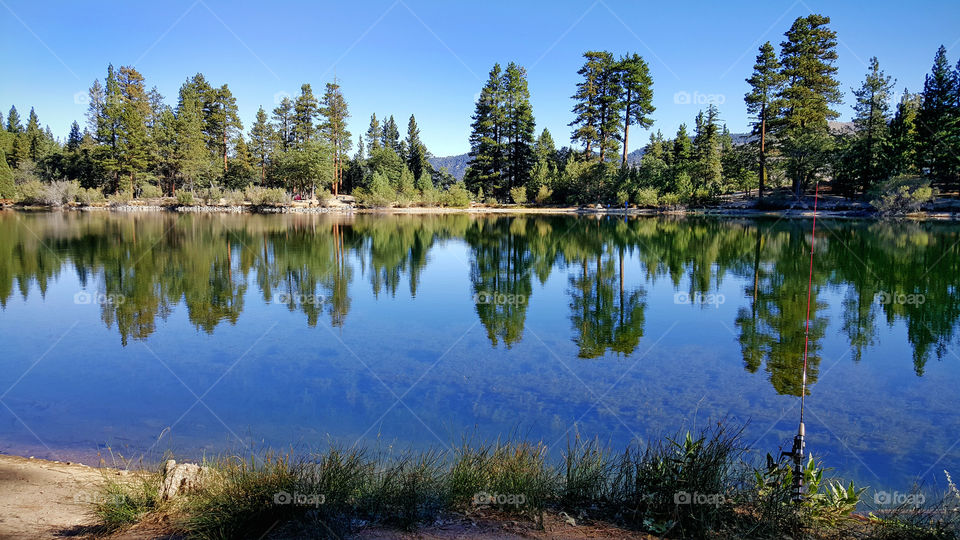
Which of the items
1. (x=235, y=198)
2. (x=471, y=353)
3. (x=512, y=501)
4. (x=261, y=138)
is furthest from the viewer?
(x=261, y=138)

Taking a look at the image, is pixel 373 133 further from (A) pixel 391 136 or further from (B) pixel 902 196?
(B) pixel 902 196

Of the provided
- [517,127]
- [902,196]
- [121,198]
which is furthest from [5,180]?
[902,196]

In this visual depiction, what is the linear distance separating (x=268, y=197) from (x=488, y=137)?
24247mm

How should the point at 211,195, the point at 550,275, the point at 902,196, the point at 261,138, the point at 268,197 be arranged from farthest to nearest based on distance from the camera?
the point at 261,138, the point at 211,195, the point at 268,197, the point at 902,196, the point at 550,275

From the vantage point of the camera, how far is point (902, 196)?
40750 mm

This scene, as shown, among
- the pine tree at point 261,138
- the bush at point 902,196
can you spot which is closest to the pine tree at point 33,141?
the pine tree at point 261,138

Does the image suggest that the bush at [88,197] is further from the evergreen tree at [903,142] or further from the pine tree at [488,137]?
the evergreen tree at [903,142]

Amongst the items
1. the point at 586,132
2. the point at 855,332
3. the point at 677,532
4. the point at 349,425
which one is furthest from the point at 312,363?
the point at 586,132

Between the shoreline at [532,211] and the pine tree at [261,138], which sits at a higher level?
the pine tree at [261,138]

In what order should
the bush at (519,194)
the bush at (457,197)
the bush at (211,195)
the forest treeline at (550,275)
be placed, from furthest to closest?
1. the bush at (211,195)
2. the bush at (457,197)
3. the bush at (519,194)
4. the forest treeline at (550,275)

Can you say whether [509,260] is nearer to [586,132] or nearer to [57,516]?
[57,516]

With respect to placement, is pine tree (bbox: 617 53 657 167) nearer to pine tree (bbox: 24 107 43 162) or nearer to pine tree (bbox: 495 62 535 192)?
pine tree (bbox: 495 62 535 192)

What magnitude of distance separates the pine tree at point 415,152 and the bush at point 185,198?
26.7 m

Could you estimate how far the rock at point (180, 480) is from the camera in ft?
14.4
